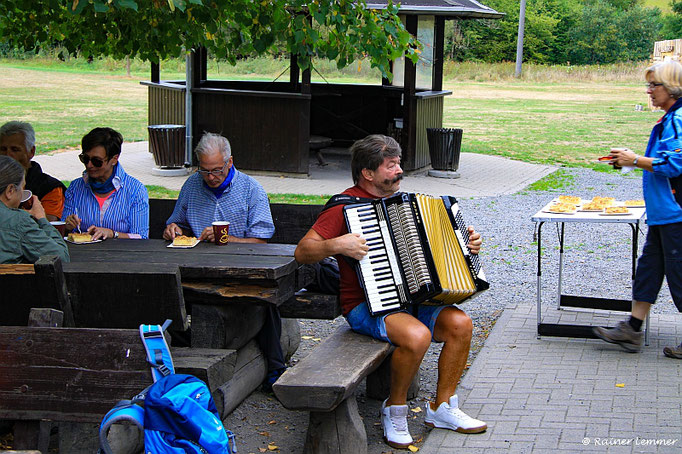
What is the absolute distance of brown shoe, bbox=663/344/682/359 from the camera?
5.63m

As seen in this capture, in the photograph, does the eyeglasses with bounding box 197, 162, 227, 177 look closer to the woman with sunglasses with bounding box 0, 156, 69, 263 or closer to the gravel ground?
the woman with sunglasses with bounding box 0, 156, 69, 263

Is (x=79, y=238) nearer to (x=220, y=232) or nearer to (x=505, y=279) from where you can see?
(x=220, y=232)

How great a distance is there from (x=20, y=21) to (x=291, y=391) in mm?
5040

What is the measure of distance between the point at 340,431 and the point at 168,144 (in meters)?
10.6

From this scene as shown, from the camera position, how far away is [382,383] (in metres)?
5.19

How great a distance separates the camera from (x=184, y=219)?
5.53 m

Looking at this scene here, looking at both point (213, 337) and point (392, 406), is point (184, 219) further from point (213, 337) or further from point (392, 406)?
point (392, 406)

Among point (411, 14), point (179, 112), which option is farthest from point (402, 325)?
point (179, 112)

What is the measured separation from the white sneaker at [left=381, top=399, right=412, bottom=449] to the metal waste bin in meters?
10.1

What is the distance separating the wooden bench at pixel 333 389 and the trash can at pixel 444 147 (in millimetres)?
10065

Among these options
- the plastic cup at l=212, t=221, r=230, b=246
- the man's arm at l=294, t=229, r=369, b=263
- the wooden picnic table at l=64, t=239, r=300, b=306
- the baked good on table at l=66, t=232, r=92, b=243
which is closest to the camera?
the man's arm at l=294, t=229, r=369, b=263

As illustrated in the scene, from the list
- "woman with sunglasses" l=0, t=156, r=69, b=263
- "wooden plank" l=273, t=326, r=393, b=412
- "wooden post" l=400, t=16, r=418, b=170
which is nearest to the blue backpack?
"wooden plank" l=273, t=326, r=393, b=412

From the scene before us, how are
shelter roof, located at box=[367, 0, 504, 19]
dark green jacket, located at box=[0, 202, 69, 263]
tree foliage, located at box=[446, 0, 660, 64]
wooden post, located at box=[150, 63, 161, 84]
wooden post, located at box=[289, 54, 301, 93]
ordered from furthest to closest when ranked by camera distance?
tree foliage, located at box=[446, 0, 660, 64]
wooden post, located at box=[150, 63, 161, 84]
wooden post, located at box=[289, 54, 301, 93]
shelter roof, located at box=[367, 0, 504, 19]
dark green jacket, located at box=[0, 202, 69, 263]

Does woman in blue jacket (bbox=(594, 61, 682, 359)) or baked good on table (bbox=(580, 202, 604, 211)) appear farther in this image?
baked good on table (bbox=(580, 202, 604, 211))
